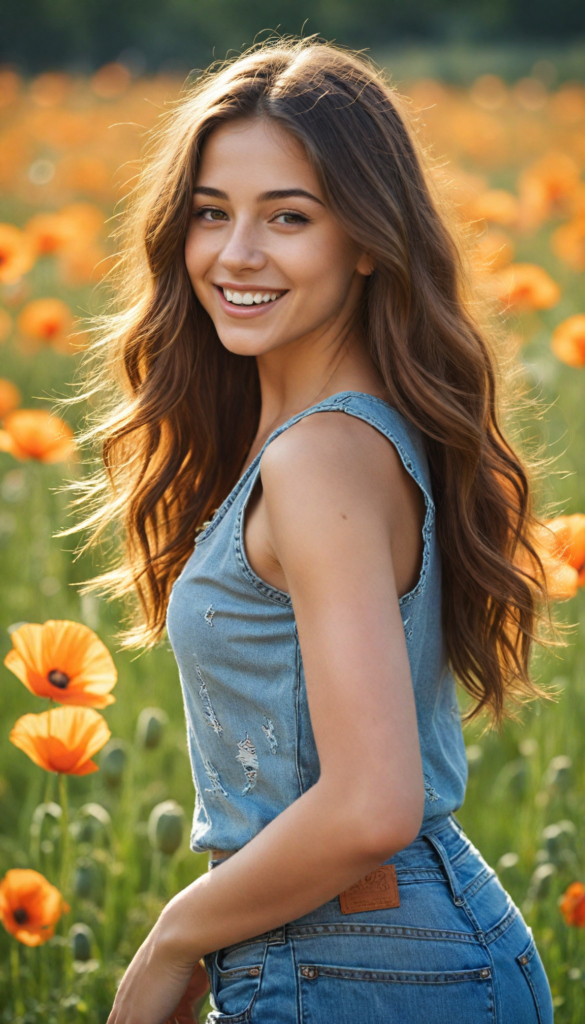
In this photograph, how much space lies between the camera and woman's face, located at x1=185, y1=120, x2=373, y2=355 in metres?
1.21

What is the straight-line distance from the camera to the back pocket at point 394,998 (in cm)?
107

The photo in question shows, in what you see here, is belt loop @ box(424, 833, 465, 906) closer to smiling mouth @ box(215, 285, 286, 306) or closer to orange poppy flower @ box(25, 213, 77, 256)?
smiling mouth @ box(215, 285, 286, 306)

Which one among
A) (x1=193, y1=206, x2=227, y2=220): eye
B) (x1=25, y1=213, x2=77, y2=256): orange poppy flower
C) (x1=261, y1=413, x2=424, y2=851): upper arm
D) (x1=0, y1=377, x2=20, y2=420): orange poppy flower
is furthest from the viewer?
(x1=25, y1=213, x2=77, y2=256): orange poppy flower

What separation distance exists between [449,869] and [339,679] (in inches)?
14.8

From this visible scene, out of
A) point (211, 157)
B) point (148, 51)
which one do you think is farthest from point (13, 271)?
point (148, 51)

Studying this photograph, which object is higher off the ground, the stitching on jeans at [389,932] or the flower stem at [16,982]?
the stitching on jeans at [389,932]

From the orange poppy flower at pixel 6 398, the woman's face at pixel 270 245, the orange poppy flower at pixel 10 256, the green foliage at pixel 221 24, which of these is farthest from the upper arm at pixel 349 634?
the green foliage at pixel 221 24

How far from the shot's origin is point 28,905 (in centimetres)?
159

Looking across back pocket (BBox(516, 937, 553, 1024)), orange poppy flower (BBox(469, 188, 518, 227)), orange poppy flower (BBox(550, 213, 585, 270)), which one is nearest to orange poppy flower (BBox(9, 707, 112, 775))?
back pocket (BBox(516, 937, 553, 1024))

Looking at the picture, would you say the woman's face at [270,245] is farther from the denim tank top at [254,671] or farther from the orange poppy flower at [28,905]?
the orange poppy flower at [28,905]

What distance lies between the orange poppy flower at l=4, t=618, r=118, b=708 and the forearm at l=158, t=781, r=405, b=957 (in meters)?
0.40

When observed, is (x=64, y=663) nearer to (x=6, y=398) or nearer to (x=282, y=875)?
(x=282, y=875)

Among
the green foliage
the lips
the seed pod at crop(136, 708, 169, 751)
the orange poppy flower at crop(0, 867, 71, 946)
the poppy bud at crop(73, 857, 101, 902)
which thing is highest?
the green foliage

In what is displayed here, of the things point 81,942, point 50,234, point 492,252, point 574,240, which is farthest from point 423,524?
point 574,240
